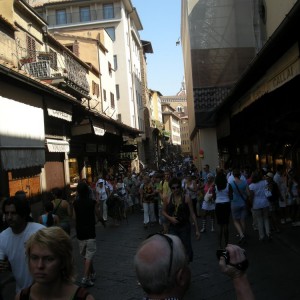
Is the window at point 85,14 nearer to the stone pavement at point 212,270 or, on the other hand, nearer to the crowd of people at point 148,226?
the crowd of people at point 148,226

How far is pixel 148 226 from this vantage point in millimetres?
14172

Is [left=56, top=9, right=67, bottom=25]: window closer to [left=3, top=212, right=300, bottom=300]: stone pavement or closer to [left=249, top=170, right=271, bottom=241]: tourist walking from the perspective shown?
[left=3, top=212, right=300, bottom=300]: stone pavement

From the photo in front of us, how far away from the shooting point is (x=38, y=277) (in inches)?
109

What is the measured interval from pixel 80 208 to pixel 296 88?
20.9 feet

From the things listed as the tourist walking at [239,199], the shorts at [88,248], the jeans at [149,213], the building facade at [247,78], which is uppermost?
the building facade at [247,78]

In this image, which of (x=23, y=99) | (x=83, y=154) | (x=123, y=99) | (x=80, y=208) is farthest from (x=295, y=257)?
(x=123, y=99)

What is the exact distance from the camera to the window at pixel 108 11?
48.2 metres

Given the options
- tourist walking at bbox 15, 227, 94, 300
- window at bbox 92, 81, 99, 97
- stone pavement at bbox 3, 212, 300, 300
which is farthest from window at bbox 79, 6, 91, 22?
tourist walking at bbox 15, 227, 94, 300

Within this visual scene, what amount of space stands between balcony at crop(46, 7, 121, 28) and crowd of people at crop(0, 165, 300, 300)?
32162 mm

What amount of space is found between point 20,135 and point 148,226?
488 cm

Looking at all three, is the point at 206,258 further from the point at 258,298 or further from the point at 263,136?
the point at 263,136

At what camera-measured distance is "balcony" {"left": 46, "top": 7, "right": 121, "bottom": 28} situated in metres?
48.5

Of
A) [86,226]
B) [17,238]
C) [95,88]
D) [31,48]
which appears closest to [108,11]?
[95,88]

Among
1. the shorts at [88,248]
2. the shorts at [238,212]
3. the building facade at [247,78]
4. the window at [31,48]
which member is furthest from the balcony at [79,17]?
the shorts at [88,248]
